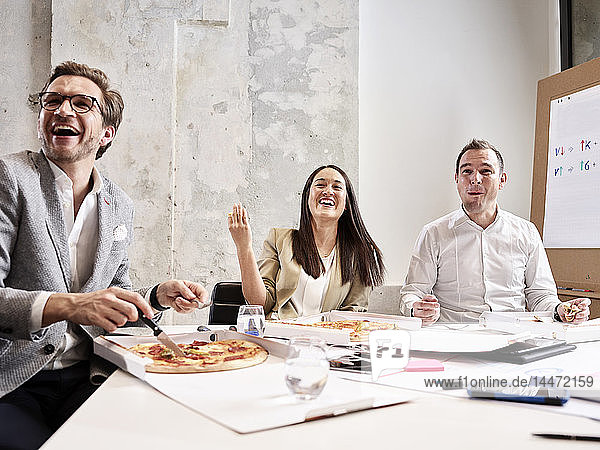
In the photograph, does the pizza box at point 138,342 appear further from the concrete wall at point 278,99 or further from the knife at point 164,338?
the concrete wall at point 278,99

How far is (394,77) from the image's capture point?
4195mm

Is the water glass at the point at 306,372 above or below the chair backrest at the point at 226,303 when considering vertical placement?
above

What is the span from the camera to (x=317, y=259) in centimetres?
294

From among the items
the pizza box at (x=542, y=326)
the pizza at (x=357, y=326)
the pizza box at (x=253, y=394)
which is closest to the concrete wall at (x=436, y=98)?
the pizza box at (x=542, y=326)

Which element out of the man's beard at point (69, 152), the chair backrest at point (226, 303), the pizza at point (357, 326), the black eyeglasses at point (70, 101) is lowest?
the chair backrest at point (226, 303)

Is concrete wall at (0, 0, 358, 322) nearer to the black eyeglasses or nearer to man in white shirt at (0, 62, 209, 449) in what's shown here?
man in white shirt at (0, 62, 209, 449)

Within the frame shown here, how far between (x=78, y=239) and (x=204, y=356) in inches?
30.8

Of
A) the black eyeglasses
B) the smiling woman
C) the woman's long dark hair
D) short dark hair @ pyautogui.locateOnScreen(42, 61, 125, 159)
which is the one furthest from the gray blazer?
the woman's long dark hair

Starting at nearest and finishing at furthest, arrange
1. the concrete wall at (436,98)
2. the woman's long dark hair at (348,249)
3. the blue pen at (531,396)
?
the blue pen at (531,396) → the woman's long dark hair at (348,249) → the concrete wall at (436,98)

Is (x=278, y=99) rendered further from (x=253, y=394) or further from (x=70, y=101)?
(x=253, y=394)

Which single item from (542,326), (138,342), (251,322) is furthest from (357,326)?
(138,342)

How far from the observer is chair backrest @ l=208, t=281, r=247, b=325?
9.93 feet

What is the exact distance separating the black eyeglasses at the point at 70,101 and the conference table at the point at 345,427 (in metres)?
1.21

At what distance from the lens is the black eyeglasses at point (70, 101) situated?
6.75 ft
